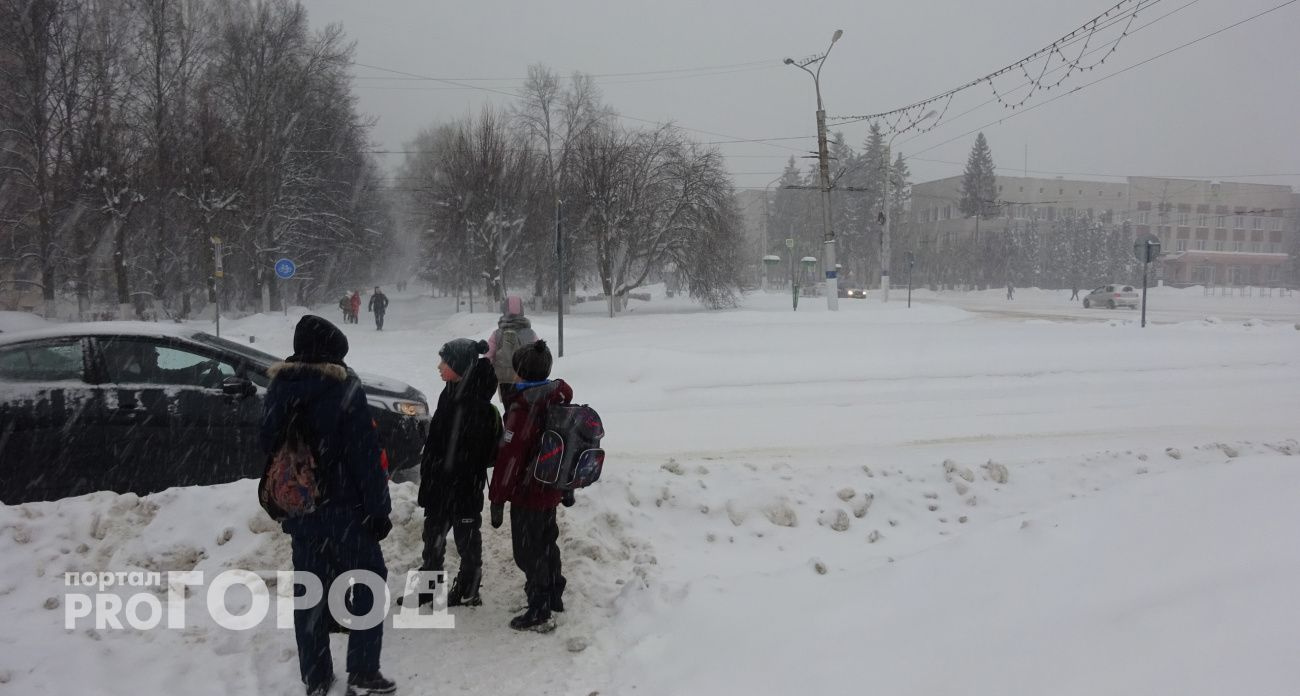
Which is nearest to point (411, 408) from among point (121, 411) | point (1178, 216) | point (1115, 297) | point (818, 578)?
point (121, 411)

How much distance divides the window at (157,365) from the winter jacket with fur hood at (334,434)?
3.33m

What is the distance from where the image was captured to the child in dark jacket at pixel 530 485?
4273 millimetres

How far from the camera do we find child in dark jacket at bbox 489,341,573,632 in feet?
14.0

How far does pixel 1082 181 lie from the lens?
91500 millimetres

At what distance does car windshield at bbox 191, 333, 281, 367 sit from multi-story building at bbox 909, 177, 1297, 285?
74.2m

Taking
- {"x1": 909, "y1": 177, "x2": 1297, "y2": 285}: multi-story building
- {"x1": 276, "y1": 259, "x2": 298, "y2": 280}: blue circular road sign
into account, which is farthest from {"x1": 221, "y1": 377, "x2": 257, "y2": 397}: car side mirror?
{"x1": 909, "y1": 177, "x2": 1297, "y2": 285}: multi-story building

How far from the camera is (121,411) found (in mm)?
5922

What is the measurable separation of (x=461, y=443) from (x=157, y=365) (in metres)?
3.45

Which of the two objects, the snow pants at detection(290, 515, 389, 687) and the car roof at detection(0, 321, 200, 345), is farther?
the car roof at detection(0, 321, 200, 345)

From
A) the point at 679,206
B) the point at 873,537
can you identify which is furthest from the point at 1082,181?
the point at 873,537

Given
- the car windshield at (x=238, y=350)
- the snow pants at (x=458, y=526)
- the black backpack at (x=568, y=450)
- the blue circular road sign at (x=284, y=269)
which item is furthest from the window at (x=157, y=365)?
the blue circular road sign at (x=284, y=269)

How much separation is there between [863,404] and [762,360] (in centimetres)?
352

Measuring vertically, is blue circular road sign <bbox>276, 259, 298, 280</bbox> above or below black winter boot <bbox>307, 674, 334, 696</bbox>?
above

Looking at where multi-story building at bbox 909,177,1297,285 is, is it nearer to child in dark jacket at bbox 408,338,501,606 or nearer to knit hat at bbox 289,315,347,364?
child in dark jacket at bbox 408,338,501,606
